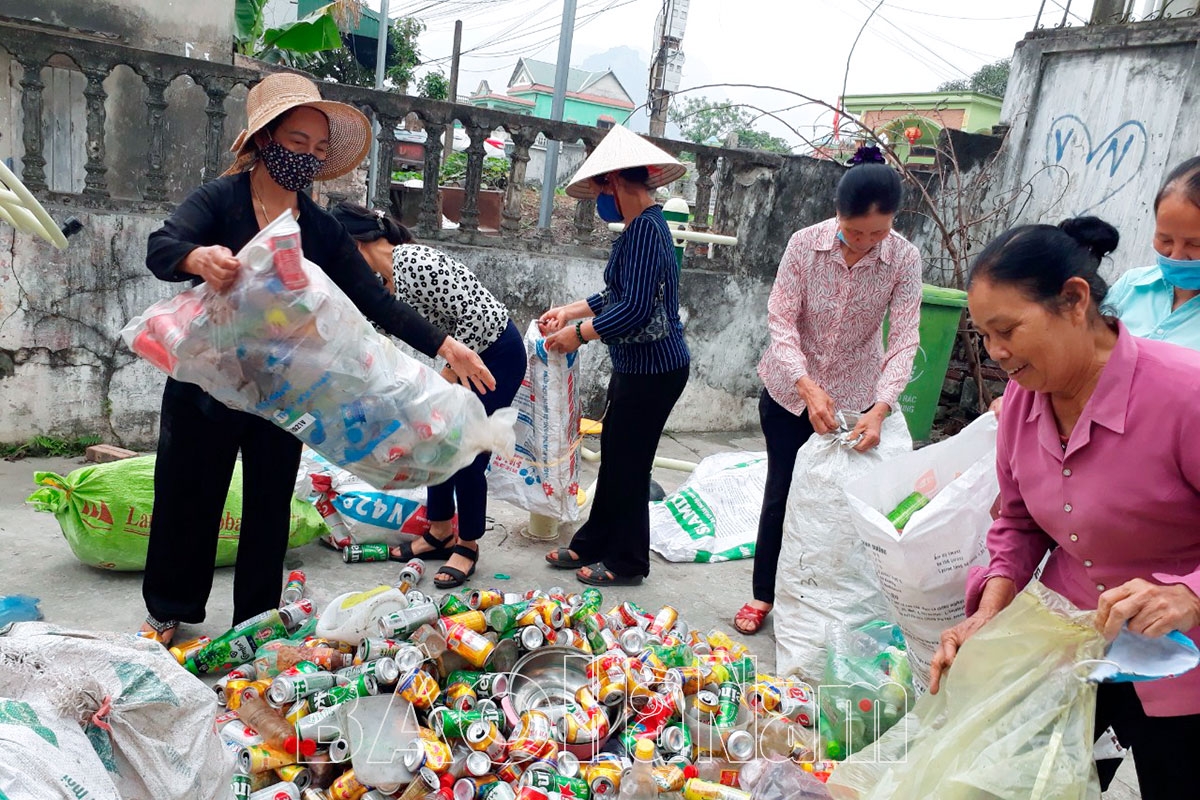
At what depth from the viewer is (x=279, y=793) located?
224cm

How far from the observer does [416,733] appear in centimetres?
245

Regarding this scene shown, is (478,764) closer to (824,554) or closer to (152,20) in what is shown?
(824,554)

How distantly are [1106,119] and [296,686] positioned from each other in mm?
6499

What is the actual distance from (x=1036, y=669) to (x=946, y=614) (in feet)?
2.99

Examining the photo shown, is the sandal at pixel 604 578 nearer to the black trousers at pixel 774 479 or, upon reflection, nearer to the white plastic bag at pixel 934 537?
the black trousers at pixel 774 479

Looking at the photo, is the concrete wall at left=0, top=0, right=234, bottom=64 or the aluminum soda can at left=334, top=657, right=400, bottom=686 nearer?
the aluminum soda can at left=334, top=657, right=400, bottom=686

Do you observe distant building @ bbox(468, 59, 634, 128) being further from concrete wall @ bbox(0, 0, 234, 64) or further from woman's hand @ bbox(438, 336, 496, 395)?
woman's hand @ bbox(438, 336, 496, 395)

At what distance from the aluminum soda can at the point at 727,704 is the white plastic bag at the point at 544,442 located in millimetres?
1565

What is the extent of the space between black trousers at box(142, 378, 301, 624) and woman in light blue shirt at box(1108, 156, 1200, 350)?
2.45 metres

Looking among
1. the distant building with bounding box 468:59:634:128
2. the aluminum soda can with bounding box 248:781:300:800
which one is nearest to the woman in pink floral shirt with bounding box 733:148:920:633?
the aluminum soda can with bounding box 248:781:300:800

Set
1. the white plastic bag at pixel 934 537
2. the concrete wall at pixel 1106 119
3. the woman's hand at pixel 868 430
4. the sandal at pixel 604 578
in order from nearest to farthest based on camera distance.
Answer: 1. the white plastic bag at pixel 934 537
2. the woman's hand at pixel 868 430
3. the sandal at pixel 604 578
4. the concrete wall at pixel 1106 119

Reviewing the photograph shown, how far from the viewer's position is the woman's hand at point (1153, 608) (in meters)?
1.44

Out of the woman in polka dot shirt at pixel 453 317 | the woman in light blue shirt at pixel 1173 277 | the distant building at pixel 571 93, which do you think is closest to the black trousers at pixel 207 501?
the woman in polka dot shirt at pixel 453 317

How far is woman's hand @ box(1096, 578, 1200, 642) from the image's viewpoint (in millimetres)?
1441
